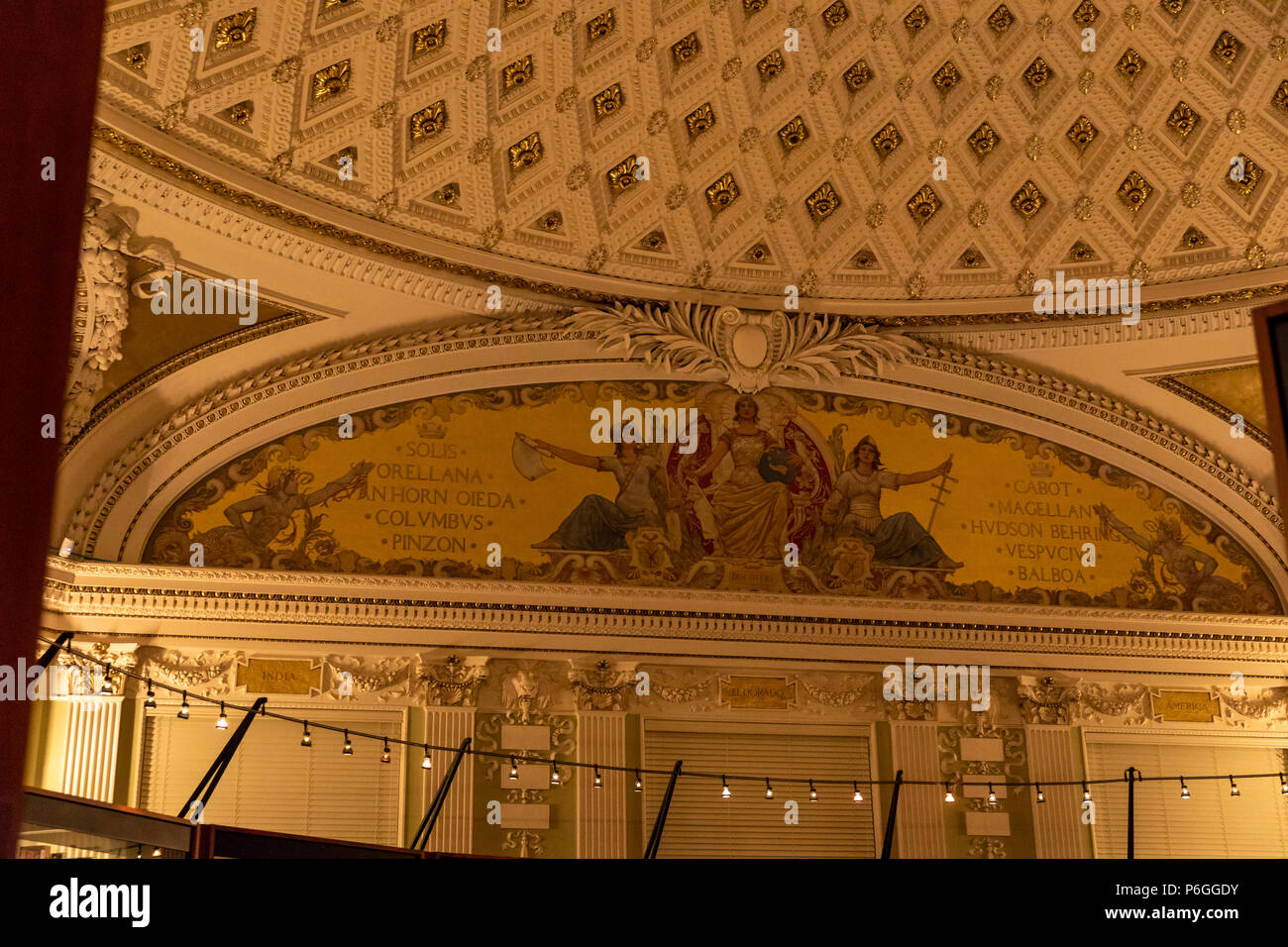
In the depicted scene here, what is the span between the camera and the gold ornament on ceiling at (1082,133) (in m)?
14.5

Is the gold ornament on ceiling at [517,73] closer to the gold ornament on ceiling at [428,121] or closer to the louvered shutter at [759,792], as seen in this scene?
the gold ornament on ceiling at [428,121]

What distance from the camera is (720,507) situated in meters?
14.3

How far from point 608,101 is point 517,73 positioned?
1.01 m

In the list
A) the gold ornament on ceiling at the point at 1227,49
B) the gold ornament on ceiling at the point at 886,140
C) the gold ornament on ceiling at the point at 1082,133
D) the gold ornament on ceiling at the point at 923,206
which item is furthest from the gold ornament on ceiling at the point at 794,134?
the gold ornament on ceiling at the point at 1227,49

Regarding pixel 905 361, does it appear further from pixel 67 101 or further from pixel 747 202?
pixel 67 101

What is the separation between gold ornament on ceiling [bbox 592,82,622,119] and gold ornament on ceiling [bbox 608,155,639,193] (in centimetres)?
52

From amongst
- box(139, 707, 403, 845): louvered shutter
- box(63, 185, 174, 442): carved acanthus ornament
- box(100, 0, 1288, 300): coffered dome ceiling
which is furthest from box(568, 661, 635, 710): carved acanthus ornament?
box(63, 185, 174, 442): carved acanthus ornament

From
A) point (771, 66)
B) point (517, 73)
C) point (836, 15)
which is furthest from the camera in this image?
point (771, 66)

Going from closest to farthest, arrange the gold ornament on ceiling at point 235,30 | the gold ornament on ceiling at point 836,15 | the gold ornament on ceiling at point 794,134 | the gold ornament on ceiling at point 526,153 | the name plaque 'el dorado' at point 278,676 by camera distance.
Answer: the gold ornament on ceiling at point 235,30 → the name plaque 'el dorado' at point 278,676 → the gold ornament on ceiling at point 526,153 → the gold ornament on ceiling at point 836,15 → the gold ornament on ceiling at point 794,134

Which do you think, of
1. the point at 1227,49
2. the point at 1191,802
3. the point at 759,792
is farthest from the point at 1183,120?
the point at 759,792

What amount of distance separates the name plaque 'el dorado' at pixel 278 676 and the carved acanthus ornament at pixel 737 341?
15.2 feet

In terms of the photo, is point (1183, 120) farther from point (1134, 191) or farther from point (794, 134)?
point (794, 134)

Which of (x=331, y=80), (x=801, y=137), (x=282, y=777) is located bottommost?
(x=282, y=777)
